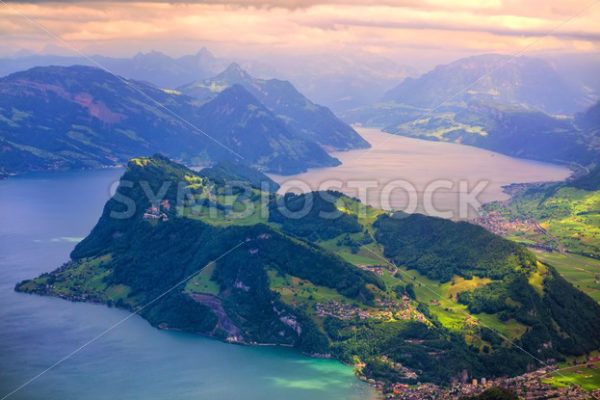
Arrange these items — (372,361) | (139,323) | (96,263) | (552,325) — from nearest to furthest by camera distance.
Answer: (372,361) → (552,325) → (139,323) → (96,263)

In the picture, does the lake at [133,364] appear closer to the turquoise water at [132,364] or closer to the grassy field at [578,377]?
the turquoise water at [132,364]

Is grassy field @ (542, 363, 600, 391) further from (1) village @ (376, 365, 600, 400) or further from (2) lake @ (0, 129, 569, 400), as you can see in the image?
(2) lake @ (0, 129, 569, 400)

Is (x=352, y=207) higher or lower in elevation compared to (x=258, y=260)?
higher

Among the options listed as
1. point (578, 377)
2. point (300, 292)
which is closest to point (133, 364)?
point (300, 292)

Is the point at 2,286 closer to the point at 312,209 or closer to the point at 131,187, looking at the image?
the point at 131,187

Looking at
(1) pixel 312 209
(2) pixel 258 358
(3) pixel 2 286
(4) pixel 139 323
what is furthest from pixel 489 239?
(3) pixel 2 286

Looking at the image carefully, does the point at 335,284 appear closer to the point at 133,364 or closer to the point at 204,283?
the point at 204,283

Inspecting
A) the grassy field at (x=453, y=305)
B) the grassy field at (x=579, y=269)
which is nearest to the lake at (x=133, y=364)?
the grassy field at (x=453, y=305)

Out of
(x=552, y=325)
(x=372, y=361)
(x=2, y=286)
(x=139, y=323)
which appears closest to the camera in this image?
(x=372, y=361)
